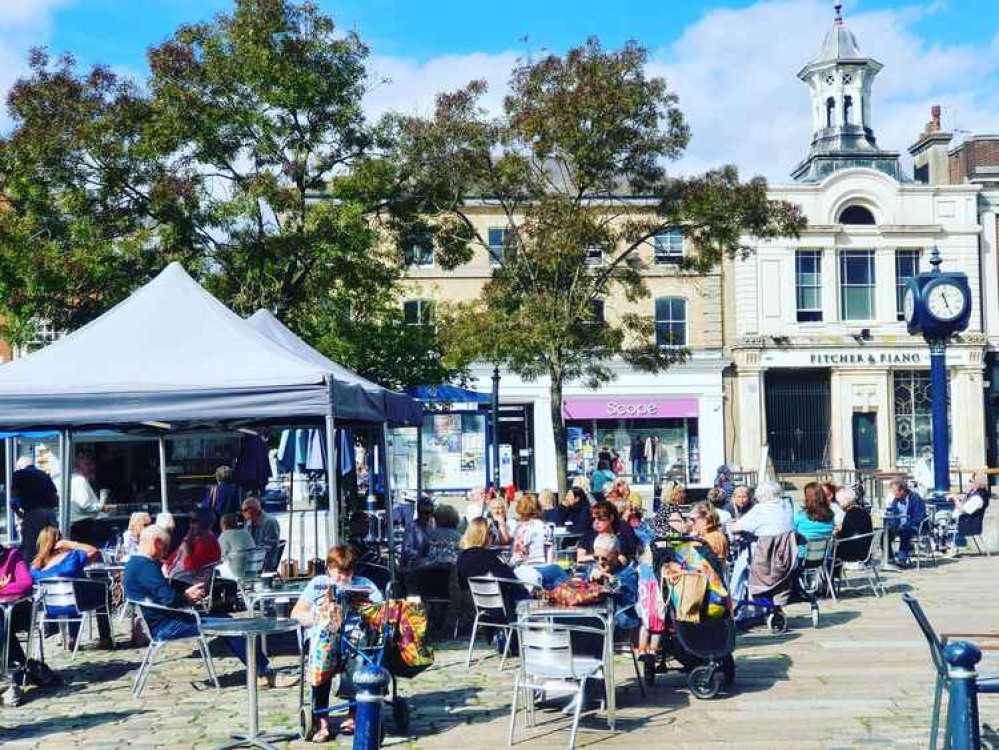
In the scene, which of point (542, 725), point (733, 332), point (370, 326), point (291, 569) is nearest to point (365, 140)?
point (370, 326)

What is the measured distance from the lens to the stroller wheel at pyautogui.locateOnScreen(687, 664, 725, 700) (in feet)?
28.0

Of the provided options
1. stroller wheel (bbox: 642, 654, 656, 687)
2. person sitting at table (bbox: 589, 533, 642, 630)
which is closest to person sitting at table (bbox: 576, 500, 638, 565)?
person sitting at table (bbox: 589, 533, 642, 630)

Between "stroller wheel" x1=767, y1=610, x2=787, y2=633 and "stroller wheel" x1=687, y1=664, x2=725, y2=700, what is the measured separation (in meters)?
3.07

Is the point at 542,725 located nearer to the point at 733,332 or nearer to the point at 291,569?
the point at 291,569

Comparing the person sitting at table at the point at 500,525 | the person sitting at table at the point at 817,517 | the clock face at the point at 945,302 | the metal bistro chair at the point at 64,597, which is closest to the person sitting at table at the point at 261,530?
the metal bistro chair at the point at 64,597

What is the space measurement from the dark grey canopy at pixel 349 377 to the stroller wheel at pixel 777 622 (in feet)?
13.8

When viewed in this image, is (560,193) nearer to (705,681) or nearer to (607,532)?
(607,532)

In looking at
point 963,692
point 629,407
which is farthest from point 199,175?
point 629,407

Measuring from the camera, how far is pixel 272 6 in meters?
18.3

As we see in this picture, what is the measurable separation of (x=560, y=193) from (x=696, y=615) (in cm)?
1369

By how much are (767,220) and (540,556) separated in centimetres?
1126

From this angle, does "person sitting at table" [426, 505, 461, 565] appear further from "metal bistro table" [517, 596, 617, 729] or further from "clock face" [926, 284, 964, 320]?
"clock face" [926, 284, 964, 320]

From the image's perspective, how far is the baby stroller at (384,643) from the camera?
7457 millimetres

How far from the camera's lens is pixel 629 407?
35438 mm
